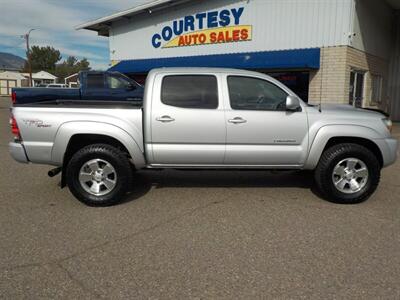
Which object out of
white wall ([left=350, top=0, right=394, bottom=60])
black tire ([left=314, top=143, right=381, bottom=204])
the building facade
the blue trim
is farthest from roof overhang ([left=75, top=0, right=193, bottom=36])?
the building facade

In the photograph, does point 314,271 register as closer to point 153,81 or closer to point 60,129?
point 153,81

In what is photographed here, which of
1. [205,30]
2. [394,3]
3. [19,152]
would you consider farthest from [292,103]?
[394,3]

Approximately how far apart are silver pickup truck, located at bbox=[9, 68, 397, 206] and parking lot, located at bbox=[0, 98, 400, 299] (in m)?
0.45

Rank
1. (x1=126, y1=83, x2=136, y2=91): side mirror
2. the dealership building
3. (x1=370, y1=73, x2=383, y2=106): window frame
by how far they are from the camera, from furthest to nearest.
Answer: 1. (x1=370, y1=73, x2=383, y2=106): window frame
2. the dealership building
3. (x1=126, y1=83, x2=136, y2=91): side mirror

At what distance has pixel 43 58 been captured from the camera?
310 feet

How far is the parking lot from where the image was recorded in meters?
3.00

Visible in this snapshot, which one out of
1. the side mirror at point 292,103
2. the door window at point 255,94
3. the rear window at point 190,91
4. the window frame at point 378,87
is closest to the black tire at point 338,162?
the side mirror at point 292,103

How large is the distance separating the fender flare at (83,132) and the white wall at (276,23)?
10098 mm

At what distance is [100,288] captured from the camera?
2.97 m

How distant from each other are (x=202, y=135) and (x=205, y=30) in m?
12.0

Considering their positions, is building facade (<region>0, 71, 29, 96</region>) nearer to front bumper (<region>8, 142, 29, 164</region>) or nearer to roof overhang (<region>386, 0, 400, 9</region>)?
roof overhang (<region>386, 0, 400, 9</region>)

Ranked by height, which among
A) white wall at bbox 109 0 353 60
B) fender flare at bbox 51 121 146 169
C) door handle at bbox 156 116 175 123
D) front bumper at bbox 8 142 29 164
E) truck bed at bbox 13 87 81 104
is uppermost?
white wall at bbox 109 0 353 60

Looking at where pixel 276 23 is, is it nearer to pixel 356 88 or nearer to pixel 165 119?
pixel 356 88

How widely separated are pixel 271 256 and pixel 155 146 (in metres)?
2.21
